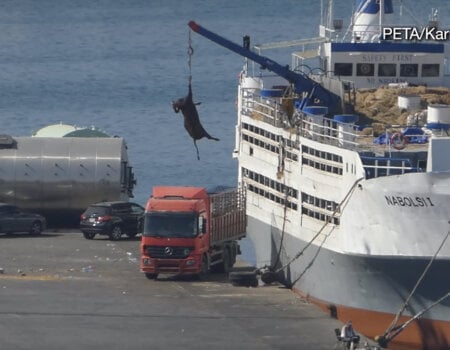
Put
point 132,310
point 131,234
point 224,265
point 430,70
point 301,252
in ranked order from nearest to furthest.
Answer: point 132,310, point 301,252, point 224,265, point 430,70, point 131,234

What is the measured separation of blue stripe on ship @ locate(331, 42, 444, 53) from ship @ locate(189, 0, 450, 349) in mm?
87

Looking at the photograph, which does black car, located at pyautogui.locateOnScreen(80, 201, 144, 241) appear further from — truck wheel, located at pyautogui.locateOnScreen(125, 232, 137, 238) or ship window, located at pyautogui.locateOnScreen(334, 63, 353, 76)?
ship window, located at pyautogui.locateOnScreen(334, 63, 353, 76)

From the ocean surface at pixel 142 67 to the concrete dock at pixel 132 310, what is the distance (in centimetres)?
1760

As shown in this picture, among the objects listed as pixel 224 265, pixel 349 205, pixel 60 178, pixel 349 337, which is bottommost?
pixel 224 265

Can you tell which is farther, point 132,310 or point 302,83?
point 302,83

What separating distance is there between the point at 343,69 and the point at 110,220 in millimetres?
10247

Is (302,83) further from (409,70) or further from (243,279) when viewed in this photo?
(243,279)

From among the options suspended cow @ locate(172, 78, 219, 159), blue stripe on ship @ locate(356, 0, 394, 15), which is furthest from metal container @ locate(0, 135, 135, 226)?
blue stripe on ship @ locate(356, 0, 394, 15)

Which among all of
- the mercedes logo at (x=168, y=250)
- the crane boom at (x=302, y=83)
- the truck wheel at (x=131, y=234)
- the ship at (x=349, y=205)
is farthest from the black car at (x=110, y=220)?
the mercedes logo at (x=168, y=250)

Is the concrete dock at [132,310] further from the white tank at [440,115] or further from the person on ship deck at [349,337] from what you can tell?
the white tank at [440,115]

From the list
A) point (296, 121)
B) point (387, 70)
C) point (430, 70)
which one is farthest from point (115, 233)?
point (430, 70)

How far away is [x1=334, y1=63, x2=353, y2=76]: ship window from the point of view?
2419 inches

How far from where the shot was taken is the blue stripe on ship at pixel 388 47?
60.8 metres

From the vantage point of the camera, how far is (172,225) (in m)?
53.6
